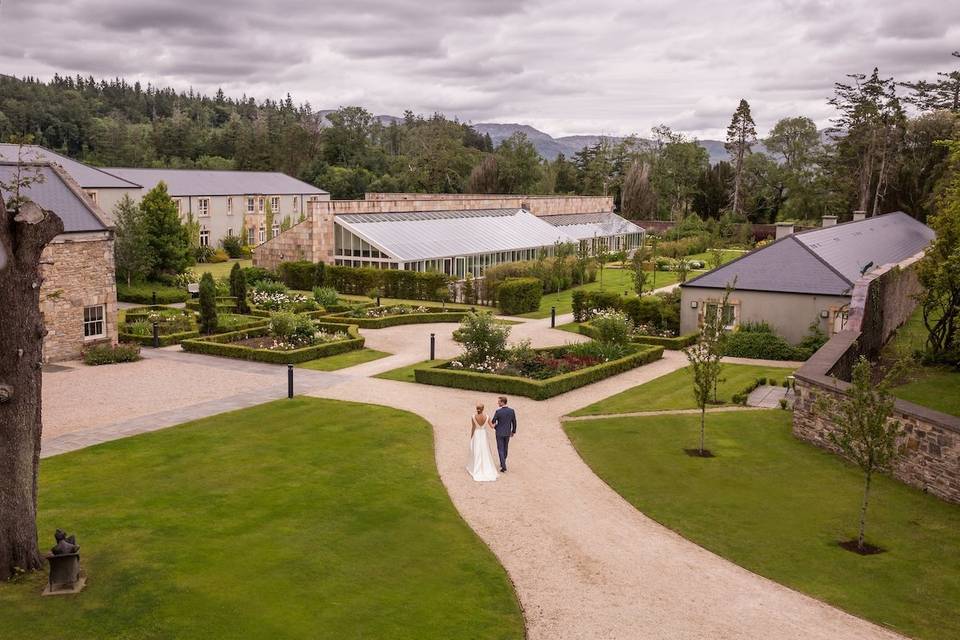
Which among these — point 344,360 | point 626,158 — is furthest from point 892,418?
point 626,158

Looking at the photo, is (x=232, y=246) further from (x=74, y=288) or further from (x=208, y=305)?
(x=74, y=288)

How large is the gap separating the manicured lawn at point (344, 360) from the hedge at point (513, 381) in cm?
312

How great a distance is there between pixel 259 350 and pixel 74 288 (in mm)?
6115

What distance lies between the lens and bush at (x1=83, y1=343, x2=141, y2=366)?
24.9 metres

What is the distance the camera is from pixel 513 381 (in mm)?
21656

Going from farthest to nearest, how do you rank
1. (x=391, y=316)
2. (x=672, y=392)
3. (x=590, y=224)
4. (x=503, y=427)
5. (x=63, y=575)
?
(x=590, y=224)
(x=391, y=316)
(x=672, y=392)
(x=503, y=427)
(x=63, y=575)

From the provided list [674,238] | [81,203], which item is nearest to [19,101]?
[674,238]

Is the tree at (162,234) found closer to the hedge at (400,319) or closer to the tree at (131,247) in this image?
the tree at (131,247)

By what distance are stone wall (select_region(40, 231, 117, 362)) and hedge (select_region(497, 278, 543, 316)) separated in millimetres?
16645

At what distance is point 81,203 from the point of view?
2677cm

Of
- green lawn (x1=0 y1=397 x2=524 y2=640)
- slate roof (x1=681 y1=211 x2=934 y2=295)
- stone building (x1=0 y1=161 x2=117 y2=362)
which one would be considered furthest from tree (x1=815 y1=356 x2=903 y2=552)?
stone building (x1=0 y1=161 x2=117 y2=362)

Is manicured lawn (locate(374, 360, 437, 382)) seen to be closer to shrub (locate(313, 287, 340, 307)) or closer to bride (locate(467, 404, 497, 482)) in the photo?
bride (locate(467, 404, 497, 482))

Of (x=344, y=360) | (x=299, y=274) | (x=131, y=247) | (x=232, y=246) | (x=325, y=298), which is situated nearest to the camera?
(x=344, y=360)

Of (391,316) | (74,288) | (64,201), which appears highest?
(64,201)
